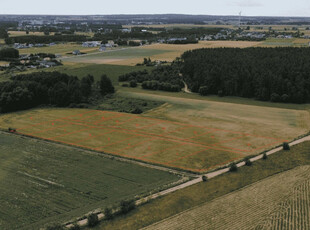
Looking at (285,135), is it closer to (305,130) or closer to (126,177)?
(305,130)

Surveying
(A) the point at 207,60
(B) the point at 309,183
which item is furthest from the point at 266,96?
(B) the point at 309,183

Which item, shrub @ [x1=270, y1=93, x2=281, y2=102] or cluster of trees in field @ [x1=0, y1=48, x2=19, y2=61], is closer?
shrub @ [x1=270, y1=93, x2=281, y2=102]

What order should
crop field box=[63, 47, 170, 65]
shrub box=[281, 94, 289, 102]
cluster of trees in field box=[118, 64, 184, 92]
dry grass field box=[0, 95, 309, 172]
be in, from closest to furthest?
dry grass field box=[0, 95, 309, 172] < shrub box=[281, 94, 289, 102] < cluster of trees in field box=[118, 64, 184, 92] < crop field box=[63, 47, 170, 65]

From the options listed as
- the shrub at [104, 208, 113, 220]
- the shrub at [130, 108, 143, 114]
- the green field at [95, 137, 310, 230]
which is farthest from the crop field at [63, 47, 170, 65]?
the shrub at [104, 208, 113, 220]

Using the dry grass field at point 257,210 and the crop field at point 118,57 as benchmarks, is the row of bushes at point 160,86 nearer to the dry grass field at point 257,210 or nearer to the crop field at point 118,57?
the crop field at point 118,57

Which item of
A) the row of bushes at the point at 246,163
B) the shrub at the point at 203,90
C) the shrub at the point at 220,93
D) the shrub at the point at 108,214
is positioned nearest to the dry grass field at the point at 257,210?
the row of bushes at the point at 246,163

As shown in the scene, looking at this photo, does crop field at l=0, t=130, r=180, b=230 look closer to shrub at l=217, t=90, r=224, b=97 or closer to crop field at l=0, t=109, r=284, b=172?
crop field at l=0, t=109, r=284, b=172
